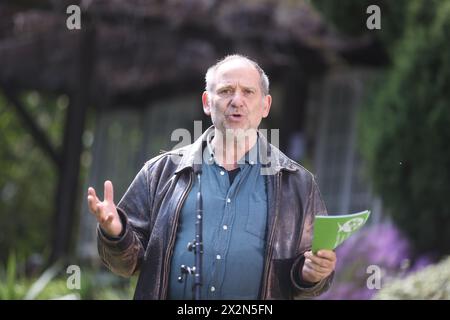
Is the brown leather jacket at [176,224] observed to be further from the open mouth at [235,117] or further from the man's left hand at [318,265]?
the open mouth at [235,117]

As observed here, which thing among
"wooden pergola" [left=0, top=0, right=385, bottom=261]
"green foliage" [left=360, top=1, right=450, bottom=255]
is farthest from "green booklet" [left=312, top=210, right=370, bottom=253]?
"wooden pergola" [left=0, top=0, right=385, bottom=261]

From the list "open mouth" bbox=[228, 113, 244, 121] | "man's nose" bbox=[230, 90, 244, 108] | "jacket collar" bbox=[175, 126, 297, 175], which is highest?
"man's nose" bbox=[230, 90, 244, 108]

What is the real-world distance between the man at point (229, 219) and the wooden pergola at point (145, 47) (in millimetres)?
6456

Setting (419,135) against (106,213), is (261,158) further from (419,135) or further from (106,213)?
(419,135)

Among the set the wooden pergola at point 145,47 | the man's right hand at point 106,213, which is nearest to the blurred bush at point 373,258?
the wooden pergola at point 145,47

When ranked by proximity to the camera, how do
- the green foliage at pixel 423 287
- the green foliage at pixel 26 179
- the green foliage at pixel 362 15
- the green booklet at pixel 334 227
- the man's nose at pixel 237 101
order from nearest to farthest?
the green booklet at pixel 334 227
the man's nose at pixel 237 101
the green foliage at pixel 423 287
the green foliage at pixel 362 15
the green foliage at pixel 26 179

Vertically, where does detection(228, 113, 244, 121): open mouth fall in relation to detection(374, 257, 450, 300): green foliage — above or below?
above

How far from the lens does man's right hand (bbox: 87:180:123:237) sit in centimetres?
303

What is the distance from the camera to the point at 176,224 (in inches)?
125

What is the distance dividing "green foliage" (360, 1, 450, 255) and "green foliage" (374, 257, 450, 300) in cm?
175

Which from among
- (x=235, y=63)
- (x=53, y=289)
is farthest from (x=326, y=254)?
(x=53, y=289)

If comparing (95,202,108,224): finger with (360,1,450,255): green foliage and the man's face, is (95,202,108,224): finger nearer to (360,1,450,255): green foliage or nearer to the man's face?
the man's face

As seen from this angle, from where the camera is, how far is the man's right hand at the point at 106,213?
3.03 meters
